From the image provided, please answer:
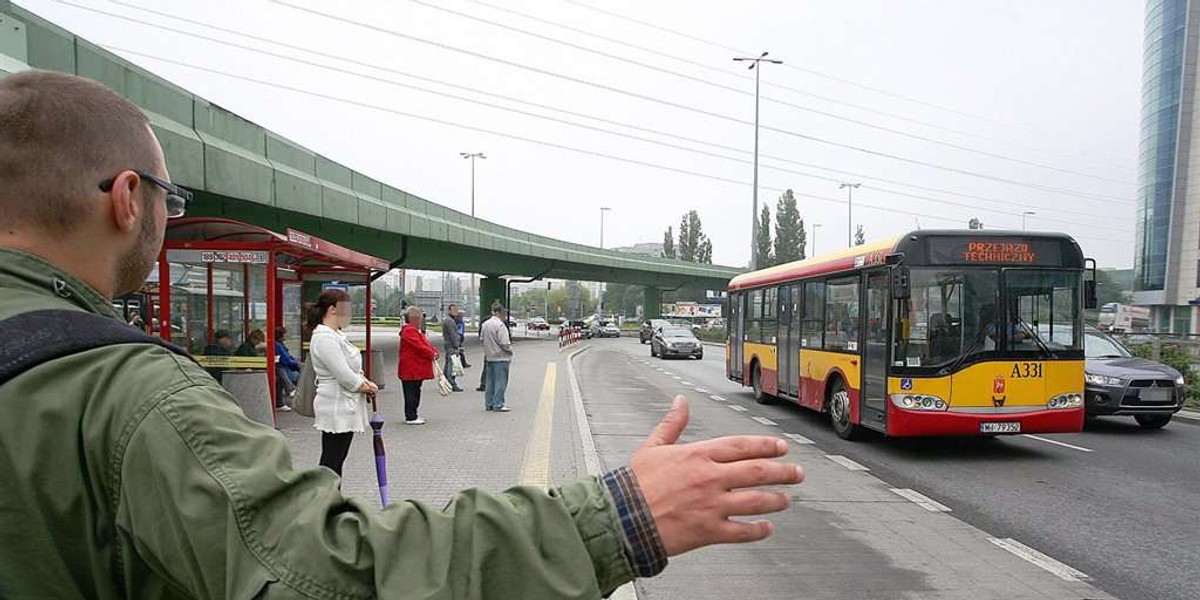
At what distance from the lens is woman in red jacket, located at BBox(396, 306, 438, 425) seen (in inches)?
448

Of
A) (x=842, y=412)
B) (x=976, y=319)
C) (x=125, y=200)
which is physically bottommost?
(x=842, y=412)

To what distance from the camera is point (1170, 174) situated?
6203cm

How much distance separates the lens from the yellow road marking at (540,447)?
7821 mm

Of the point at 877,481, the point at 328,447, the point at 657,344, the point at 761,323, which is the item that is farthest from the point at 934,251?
the point at 657,344

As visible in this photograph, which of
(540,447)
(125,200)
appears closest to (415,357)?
(540,447)

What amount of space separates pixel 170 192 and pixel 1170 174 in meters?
76.8

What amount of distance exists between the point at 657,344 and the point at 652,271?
87.3ft

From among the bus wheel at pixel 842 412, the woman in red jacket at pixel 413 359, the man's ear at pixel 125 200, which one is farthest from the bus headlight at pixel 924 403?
the man's ear at pixel 125 200

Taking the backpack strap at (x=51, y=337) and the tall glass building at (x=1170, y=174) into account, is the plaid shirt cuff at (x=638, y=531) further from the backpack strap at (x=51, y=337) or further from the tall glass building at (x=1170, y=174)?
the tall glass building at (x=1170, y=174)

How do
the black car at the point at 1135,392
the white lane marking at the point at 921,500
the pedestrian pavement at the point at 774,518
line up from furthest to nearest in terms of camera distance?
1. the black car at the point at 1135,392
2. the white lane marking at the point at 921,500
3. the pedestrian pavement at the point at 774,518

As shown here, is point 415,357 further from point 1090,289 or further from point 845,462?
point 1090,289

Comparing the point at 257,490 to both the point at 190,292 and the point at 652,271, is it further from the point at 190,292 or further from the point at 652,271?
the point at 652,271

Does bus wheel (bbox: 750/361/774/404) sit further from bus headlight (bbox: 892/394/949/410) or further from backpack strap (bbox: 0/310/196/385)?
backpack strap (bbox: 0/310/196/385)

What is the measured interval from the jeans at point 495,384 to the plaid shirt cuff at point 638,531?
12232 mm
